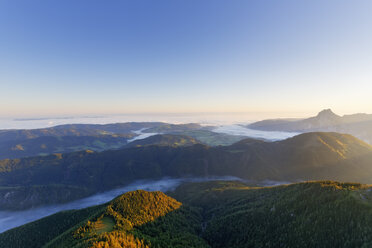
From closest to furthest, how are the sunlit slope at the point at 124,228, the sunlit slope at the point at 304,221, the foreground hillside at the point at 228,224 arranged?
the sunlit slope at the point at 304,221, the foreground hillside at the point at 228,224, the sunlit slope at the point at 124,228

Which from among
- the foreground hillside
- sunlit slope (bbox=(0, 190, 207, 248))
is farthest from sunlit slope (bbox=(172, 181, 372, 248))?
sunlit slope (bbox=(0, 190, 207, 248))

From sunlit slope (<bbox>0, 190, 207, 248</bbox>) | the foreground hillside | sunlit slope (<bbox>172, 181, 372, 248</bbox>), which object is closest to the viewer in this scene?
sunlit slope (<bbox>172, 181, 372, 248</bbox>)

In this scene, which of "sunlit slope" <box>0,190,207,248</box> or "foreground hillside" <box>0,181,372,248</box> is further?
"sunlit slope" <box>0,190,207,248</box>

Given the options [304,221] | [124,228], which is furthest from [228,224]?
[124,228]

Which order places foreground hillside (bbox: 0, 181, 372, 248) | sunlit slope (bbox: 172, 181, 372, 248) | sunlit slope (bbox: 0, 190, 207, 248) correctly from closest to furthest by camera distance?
sunlit slope (bbox: 172, 181, 372, 248) → foreground hillside (bbox: 0, 181, 372, 248) → sunlit slope (bbox: 0, 190, 207, 248)

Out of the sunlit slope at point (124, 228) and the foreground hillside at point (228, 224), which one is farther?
the sunlit slope at point (124, 228)

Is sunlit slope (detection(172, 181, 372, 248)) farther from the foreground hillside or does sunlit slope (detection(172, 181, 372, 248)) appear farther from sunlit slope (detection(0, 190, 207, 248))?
sunlit slope (detection(0, 190, 207, 248))

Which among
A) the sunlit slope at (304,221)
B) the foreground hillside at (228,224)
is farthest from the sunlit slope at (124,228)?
the sunlit slope at (304,221)

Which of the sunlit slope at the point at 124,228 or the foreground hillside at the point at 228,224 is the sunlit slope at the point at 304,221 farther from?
the sunlit slope at the point at 124,228
